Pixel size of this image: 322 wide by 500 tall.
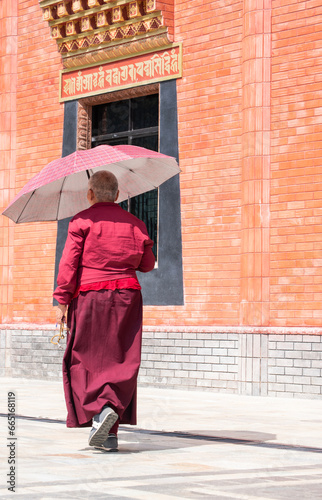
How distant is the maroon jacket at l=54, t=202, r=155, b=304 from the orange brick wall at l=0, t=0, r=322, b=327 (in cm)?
567

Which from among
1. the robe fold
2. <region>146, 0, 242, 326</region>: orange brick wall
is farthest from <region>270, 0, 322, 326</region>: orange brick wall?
the robe fold

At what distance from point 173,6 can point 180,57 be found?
836 mm

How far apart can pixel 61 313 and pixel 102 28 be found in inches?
375

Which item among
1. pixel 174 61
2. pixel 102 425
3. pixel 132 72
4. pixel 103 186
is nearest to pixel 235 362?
pixel 174 61

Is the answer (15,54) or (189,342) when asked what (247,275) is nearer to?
(189,342)

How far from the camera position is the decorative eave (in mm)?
15211

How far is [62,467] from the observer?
6199mm

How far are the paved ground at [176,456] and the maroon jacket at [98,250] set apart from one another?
1236mm

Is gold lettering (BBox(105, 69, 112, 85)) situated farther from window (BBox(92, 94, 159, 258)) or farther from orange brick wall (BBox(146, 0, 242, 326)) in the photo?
orange brick wall (BBox(146, 0, 242, 326))

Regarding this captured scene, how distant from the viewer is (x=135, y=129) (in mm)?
15945

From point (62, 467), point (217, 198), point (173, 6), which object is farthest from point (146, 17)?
point (62, 467)

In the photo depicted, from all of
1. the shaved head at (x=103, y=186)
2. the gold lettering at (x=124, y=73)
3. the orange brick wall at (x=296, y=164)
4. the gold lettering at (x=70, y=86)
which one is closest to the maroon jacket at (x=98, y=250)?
the shaved head at (x=103, y=186)

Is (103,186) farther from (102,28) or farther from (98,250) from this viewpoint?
(102,28)

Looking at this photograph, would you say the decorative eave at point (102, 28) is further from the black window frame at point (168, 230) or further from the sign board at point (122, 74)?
the black window frame at point (168, 230)
